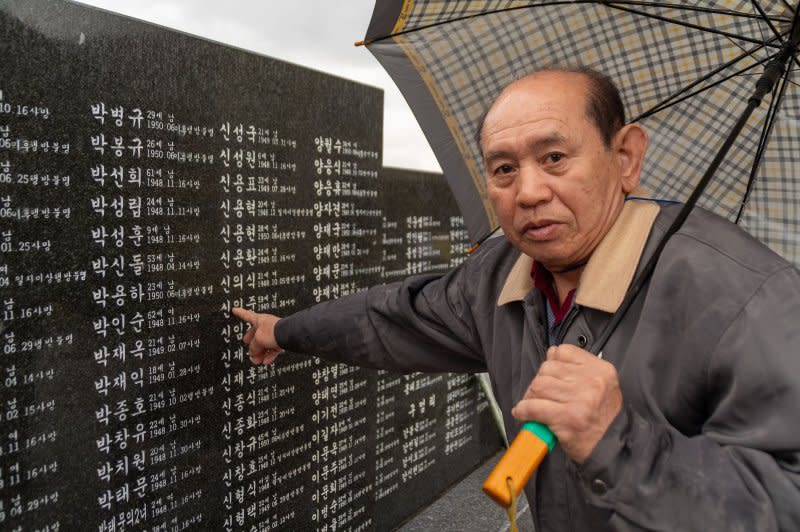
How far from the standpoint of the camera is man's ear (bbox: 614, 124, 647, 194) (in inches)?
75.7

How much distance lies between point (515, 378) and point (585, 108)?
0.81 meters

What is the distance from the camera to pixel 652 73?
7.20 ft

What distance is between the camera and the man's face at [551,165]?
1792mm

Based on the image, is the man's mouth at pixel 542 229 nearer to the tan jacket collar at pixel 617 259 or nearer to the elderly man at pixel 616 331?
the elderly man at pixel 616 331

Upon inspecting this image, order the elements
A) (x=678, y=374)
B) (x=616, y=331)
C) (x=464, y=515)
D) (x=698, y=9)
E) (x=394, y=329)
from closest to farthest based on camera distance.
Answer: (x=678, y=374) < (x=616, y=331) < (x=698, y=9) < (x=394, y=329) < (x=464, y=515)

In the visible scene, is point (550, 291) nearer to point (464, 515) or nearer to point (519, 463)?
point (519, 463)

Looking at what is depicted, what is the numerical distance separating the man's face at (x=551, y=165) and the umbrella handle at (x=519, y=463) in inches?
23.4

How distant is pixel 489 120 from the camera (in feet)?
6.20

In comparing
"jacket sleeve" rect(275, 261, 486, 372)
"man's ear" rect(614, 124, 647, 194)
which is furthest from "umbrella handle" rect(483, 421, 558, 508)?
"jacket sleeve" rect(275, 261, 486, 372)

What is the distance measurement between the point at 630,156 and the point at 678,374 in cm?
67

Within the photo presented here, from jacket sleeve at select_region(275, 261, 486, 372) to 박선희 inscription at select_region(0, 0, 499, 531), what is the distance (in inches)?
13.8

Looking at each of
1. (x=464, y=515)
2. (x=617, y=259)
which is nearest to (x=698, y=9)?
(x=617, y=259)

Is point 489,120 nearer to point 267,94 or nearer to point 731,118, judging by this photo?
point 731,118

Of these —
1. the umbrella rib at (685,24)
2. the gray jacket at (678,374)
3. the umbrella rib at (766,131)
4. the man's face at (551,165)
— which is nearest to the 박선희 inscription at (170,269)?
the gray jacket at (678,374)
